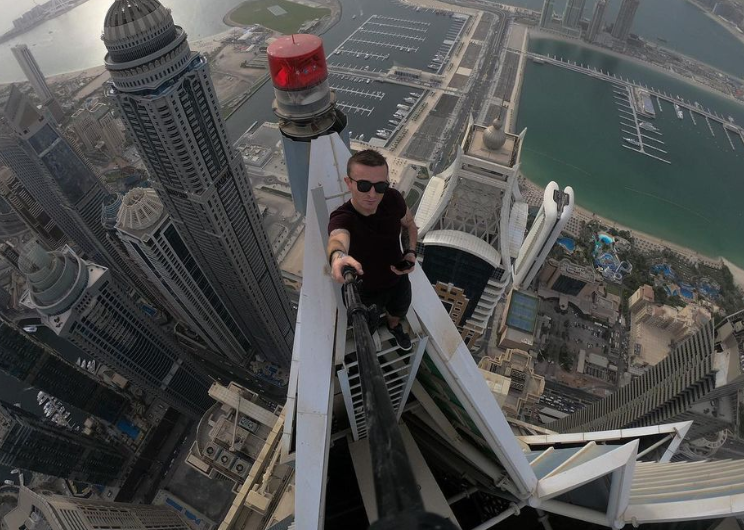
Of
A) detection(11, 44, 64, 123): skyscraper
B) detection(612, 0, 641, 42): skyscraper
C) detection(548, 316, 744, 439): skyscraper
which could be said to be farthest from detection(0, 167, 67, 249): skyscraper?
detection(612, 0, 641, 42): skyscraper

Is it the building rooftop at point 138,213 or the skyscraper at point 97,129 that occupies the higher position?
the building rooftop at point 138,213

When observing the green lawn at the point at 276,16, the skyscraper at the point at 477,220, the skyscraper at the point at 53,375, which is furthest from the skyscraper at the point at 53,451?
the green lawn at the point at 276,16

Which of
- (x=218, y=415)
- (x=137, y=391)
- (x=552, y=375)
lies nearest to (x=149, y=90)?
(x=218, y=415)

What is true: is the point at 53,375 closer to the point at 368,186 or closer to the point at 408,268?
the point at 408,268

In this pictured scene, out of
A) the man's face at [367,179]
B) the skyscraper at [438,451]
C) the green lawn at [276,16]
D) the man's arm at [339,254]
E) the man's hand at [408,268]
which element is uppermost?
the man's face at [367,179]

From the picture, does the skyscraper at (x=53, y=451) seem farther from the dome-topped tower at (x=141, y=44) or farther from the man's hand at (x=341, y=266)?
the man's hand at (x=341, y=266)

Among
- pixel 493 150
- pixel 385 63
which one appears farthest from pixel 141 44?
pixel 385 63
